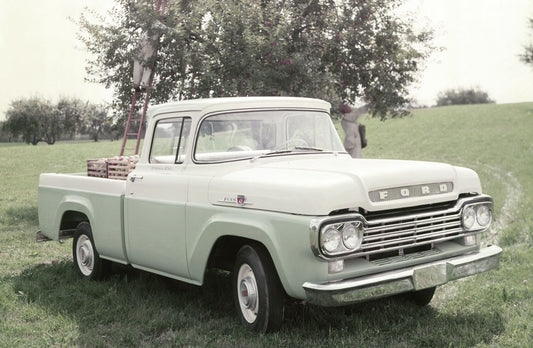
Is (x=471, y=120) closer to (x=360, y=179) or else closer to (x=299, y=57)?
(x=299, y=57)

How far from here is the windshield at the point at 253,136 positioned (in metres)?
5.53

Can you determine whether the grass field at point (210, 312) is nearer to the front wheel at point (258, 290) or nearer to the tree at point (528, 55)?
the front wheel at point (258, 290)

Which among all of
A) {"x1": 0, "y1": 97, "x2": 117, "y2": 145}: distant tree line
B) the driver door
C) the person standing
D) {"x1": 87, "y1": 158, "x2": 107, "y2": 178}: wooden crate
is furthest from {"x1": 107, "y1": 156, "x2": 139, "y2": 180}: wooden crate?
{"x1": 0, "y1": 97, "x2": 117, "y2": 145}: distant tree line

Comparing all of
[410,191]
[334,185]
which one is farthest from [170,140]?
[410,191]

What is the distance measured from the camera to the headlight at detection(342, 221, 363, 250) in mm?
4285

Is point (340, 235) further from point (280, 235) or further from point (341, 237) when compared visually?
point (280, 235)

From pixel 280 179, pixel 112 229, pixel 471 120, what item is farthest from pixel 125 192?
pixel 471 120

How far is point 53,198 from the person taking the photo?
7.52m

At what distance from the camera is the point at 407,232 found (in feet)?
15.3

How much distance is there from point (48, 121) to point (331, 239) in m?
67.2

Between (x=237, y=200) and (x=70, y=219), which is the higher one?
(x=237, y=200)

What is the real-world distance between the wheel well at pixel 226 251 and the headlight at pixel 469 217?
1.78 metres

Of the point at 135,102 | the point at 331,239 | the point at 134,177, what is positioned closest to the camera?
the point at 331,239

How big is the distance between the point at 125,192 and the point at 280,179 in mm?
2256
